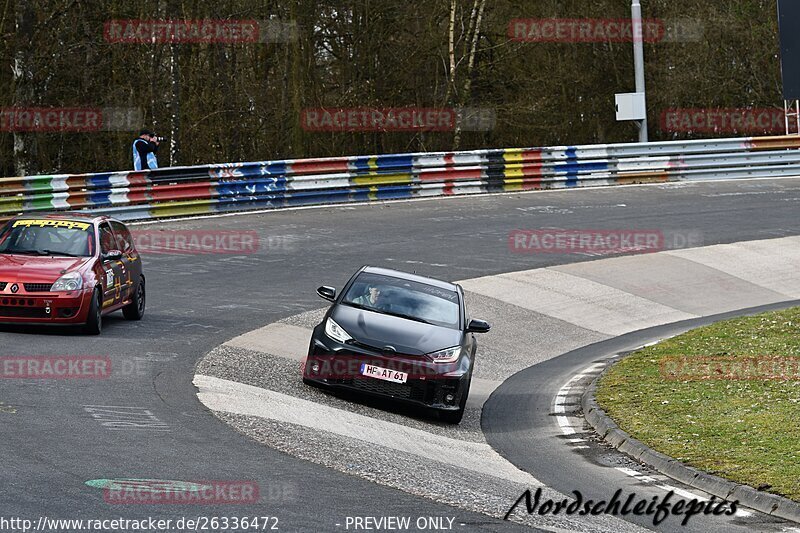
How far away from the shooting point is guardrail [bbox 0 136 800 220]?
26078mm

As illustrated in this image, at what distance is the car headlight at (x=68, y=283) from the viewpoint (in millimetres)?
14992

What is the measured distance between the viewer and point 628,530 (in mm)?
8875

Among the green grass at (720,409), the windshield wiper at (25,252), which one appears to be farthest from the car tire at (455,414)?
the windshield wiper at (25,252)

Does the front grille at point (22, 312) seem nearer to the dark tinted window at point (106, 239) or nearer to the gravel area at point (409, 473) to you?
the dark tinted window at point (106, 239)

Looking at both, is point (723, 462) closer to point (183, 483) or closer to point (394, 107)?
point (183, 483)

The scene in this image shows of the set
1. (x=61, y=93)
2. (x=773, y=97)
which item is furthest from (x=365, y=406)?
(x=773, y=97)

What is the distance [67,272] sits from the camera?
601 inches

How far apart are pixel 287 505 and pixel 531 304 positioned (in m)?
13.1

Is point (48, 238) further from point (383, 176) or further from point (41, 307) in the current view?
point (383, 176)

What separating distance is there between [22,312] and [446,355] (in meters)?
5.37

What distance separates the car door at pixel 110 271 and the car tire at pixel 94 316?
23cm

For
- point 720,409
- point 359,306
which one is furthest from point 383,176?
point 720,409

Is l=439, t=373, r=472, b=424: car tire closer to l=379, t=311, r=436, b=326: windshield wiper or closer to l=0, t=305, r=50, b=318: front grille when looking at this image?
l=379, t=311, r=436, b=326: windshield wiper

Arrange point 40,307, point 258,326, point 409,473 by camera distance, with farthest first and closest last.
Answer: point 258,326 → point 40,307 → point 409,473
